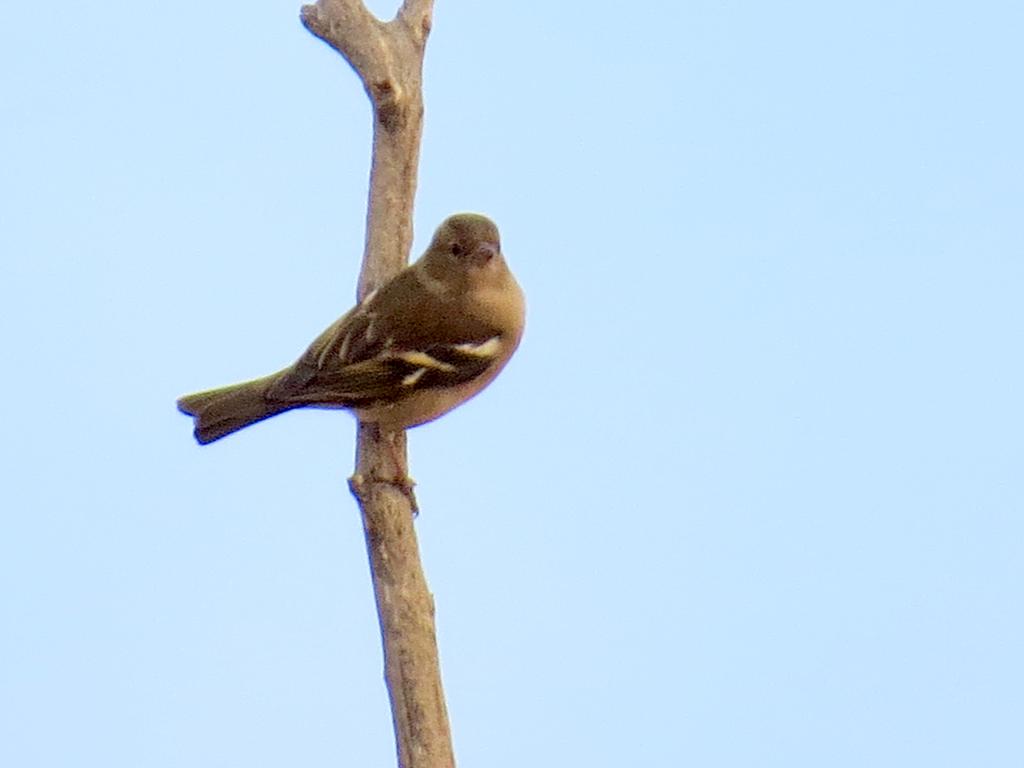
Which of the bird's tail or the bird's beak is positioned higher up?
the bird's beak

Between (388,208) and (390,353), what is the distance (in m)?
0.39

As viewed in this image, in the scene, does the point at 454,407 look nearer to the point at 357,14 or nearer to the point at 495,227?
the point at 495,227

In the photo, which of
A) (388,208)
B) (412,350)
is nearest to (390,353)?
(412,350)

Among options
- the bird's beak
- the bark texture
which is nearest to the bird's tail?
the bark texture

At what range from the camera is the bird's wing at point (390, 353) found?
3938mm

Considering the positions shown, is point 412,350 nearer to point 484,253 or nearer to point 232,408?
point 484,253

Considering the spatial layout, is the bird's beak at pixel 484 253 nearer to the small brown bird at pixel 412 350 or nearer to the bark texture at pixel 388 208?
the small brown bird at pixel 412 350

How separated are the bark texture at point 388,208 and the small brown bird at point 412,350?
0.10 m

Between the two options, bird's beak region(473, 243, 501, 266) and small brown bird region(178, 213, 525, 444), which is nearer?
small brown bird region(178, 213, 525, 444)

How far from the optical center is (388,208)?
4.05m

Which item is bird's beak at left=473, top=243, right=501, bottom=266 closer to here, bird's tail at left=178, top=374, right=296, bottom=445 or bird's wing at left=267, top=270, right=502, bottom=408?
bird's wing at left=267, top=270, right=502, bottom=408

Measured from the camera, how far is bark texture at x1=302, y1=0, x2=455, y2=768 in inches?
136

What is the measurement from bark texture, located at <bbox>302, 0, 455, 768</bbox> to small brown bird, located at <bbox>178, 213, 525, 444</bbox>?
10 centimetres

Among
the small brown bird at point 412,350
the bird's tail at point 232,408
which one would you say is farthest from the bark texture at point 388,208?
the bird's tail at point 232,408
